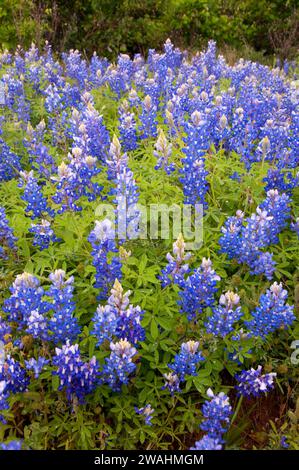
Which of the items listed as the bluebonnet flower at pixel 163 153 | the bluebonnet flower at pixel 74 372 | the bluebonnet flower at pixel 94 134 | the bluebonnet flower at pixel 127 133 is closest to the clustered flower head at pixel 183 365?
the bluebonnet flower at pixel 74 372

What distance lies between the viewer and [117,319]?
8.34ft

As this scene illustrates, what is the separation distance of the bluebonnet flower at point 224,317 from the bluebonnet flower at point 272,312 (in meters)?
0.11

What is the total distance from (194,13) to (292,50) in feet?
6.48

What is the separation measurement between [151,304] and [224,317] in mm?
439

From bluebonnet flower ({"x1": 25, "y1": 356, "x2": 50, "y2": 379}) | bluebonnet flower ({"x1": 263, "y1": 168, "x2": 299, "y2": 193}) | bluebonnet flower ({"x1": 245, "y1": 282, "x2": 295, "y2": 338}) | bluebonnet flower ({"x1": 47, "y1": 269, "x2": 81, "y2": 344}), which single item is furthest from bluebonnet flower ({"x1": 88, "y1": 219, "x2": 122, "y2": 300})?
bluebonnet flower ({"x1": 263, "y1": 168, "x2": 299, "y2": 193})

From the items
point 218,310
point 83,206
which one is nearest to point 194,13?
point 83,206

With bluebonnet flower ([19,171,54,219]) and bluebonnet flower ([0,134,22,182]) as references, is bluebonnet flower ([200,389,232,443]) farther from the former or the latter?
bluebonnet flower ([0,134,22,182])

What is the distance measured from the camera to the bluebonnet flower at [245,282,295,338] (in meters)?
2.73

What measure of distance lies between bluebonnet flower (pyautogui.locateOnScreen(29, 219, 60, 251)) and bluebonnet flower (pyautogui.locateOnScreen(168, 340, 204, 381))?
42.1 inches

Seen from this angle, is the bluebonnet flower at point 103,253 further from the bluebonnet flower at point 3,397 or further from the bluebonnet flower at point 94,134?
the bluebonnet flower at point 94,134

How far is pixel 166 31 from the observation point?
10.6 m

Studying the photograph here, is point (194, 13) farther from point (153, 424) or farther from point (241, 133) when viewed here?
point (153, 424)

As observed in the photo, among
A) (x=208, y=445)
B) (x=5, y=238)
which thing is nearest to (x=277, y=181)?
(x=5, y=238)

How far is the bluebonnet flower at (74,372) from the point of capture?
2531 mm
